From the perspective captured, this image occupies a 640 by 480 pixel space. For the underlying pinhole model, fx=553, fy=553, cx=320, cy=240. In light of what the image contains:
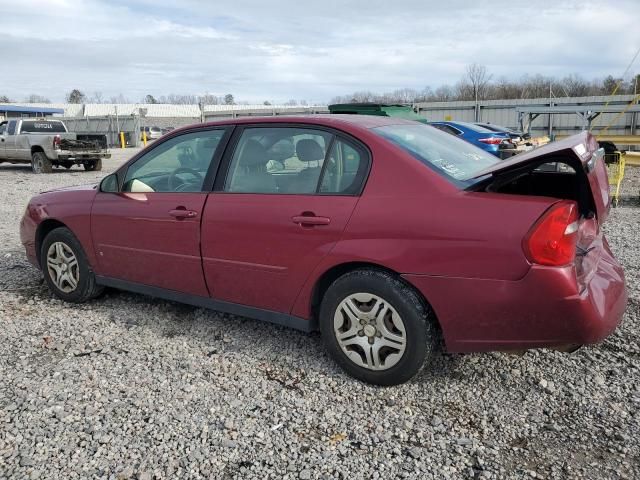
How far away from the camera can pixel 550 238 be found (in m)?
2.62

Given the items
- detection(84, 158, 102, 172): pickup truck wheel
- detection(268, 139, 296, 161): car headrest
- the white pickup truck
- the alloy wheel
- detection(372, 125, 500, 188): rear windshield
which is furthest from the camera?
detection(84, 158, 102, 172): pickup truck wheel

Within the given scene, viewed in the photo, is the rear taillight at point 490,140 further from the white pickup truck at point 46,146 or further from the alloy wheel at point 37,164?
the alloy wheel at point 37,164

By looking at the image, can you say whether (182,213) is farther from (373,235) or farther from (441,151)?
(441,151)

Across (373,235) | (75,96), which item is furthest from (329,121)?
(75,96)

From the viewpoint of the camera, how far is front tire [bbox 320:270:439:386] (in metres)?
2.97

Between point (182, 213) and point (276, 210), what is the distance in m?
0.80

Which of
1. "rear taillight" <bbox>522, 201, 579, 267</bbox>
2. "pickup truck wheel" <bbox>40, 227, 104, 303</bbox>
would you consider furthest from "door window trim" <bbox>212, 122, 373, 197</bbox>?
"pickup truck wheel" <bbox>40, 227, 104, 303</bbox>

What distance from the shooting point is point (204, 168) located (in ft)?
12.6

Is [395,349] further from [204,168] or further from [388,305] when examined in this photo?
[204,168]

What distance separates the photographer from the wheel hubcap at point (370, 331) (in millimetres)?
3047

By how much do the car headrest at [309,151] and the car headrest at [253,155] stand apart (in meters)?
0.28

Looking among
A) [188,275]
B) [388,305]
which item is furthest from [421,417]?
[188,275]

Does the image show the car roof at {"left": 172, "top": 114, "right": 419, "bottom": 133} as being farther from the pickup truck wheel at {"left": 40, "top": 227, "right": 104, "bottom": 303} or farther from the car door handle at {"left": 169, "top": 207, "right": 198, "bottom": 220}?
the pickup truck wheel at {"left": 40, "top": 227, "right": 104, "bottom": 303}

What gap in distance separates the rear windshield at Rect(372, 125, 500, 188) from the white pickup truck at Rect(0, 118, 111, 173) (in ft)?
53.1
